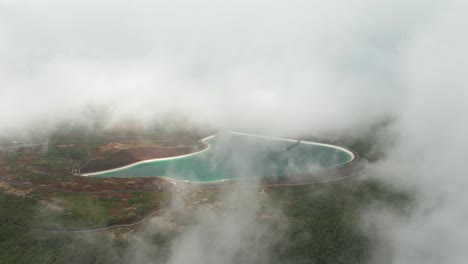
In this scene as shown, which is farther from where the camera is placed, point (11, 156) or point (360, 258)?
point (11, 156)

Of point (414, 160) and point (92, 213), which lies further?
point (414, 160)

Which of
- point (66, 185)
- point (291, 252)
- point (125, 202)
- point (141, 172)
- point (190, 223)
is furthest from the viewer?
point (141, 172)

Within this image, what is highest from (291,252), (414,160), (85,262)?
(414,160)

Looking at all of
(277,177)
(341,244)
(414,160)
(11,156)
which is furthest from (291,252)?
(11,156)

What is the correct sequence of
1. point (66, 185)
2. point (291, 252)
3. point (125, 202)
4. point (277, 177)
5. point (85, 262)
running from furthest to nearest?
1. point (277, 177)
2. point (66, 185)
3. point (125, 202)
4. point (291, 252)
5. point (85, 262)

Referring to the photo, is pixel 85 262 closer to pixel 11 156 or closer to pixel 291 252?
pixel 291 252

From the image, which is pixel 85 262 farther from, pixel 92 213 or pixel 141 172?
pixel 141 172

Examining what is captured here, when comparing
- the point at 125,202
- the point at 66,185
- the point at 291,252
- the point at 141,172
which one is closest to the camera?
the point at 291,252

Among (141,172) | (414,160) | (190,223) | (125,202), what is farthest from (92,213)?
(414,160)

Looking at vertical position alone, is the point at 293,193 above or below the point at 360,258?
above
